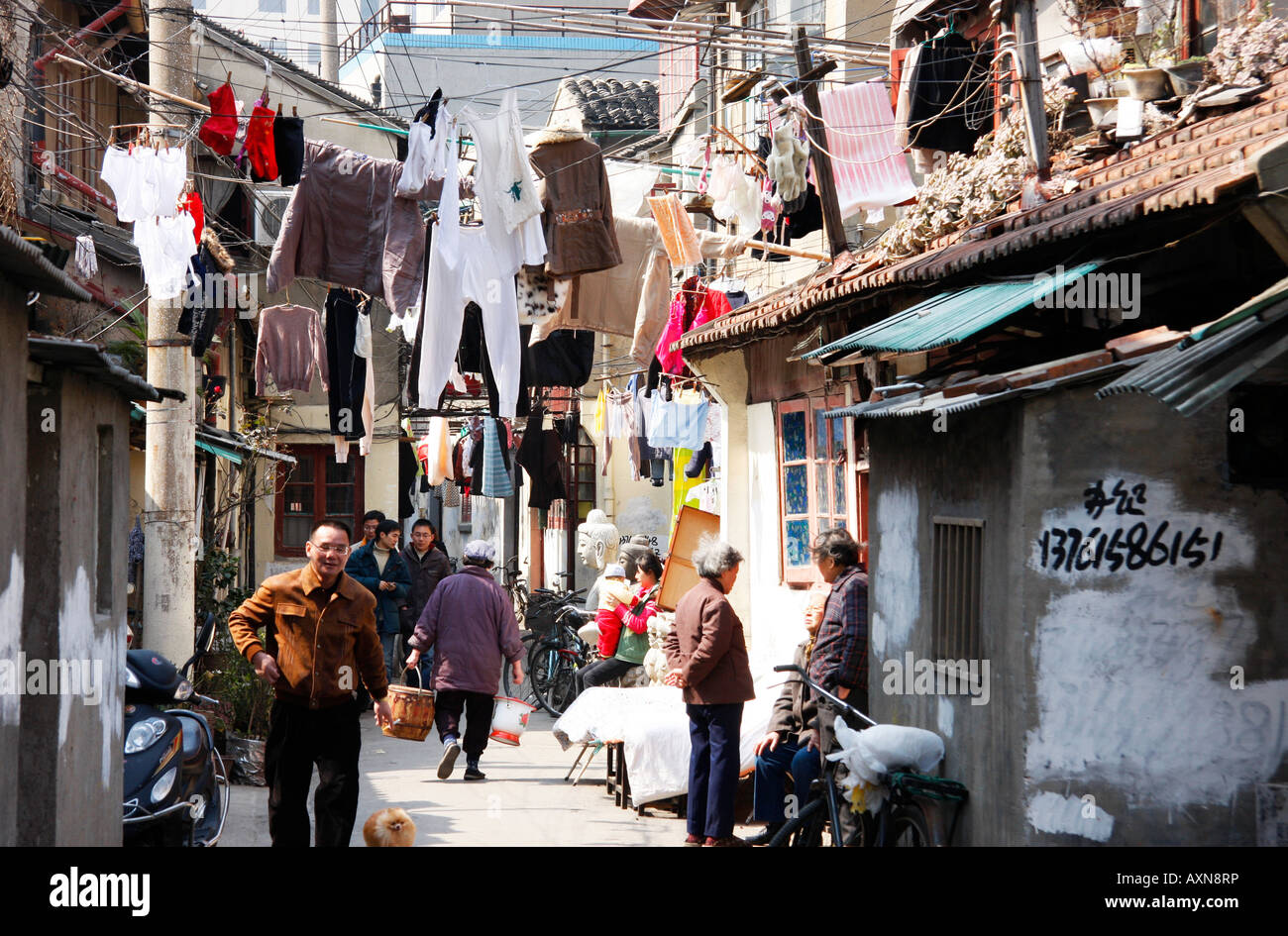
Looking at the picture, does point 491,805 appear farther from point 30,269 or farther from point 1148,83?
point 1148,83

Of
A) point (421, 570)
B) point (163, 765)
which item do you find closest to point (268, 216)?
point (421, 570)

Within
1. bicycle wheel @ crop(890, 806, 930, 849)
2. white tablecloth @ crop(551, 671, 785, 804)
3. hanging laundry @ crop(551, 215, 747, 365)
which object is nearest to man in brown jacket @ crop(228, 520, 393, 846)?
bicycle wheel @ crop(890, 806, 930, 849)

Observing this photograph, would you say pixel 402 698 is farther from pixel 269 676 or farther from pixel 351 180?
pixel 351 180

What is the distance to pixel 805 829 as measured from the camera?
25.1ft

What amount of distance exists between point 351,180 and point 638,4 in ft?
34.6

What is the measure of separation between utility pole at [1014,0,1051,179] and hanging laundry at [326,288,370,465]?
30.3ft

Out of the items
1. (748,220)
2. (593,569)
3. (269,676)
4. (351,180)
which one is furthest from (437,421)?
(269,676)

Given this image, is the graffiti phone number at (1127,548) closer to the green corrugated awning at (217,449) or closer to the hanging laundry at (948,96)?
the hanging laundry at (948,96)

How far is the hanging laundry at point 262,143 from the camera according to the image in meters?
11.4

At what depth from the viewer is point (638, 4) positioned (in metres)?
20.8

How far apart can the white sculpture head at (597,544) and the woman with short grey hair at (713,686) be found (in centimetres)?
1638

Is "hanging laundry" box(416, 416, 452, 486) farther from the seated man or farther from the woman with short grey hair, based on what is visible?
the seated man

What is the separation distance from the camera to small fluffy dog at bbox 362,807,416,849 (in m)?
7.48

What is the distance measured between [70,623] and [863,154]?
351 inches
